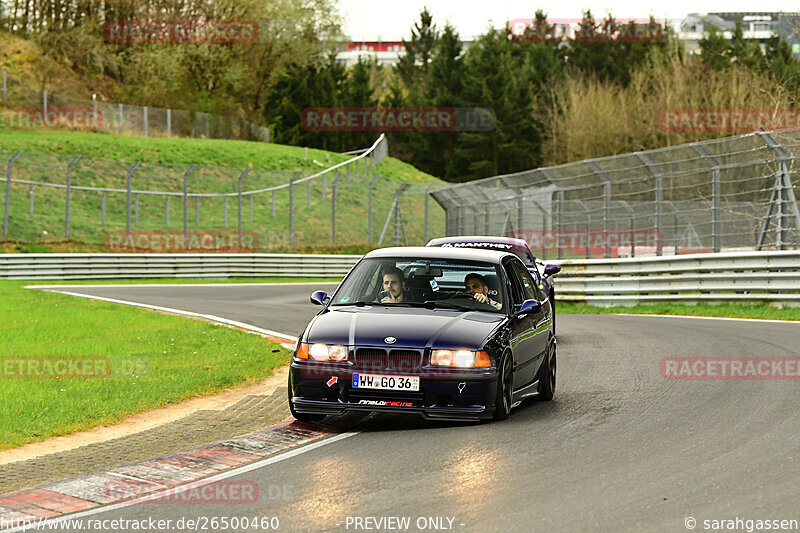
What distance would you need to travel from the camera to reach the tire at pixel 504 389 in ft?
29.0

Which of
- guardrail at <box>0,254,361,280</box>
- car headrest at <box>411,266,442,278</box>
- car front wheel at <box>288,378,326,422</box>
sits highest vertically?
car headrest at <box>411,266,442,278</box>

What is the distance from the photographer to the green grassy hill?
130 feet

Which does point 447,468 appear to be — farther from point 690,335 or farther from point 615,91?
point 615,91

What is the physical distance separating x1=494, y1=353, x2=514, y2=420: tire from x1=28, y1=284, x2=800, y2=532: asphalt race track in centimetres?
18

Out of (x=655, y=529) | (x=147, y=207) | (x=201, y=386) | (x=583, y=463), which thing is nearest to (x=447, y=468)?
(x=583, y=463)

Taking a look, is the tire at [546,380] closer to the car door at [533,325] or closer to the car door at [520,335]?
the car door at [533,325]

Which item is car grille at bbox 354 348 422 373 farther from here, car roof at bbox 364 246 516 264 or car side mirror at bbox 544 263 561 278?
car side mirror at bbox 544 263 561 278

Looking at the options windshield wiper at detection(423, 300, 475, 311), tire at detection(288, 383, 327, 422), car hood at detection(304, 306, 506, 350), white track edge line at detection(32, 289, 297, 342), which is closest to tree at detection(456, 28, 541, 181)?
white track edge line at detection(32, 289, 297, 342)

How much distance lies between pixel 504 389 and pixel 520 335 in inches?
28.1

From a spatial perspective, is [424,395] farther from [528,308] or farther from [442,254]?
[442,254]

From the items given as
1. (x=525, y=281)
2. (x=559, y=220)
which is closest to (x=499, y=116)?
(x=559, y=220)

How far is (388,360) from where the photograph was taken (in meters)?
8.62

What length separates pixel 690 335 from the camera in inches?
640

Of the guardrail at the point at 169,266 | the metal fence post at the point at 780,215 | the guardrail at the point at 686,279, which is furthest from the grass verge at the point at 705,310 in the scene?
the guardrail at the point at 169,266
